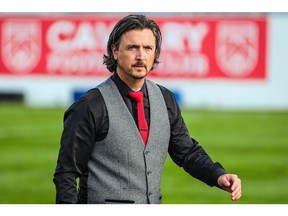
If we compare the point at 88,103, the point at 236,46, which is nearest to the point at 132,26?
the point at 88,103

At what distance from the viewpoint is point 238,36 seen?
41.8 feet

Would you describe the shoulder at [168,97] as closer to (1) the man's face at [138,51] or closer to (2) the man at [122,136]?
(2) the man at [122,136]

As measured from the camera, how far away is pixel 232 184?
2.28 m

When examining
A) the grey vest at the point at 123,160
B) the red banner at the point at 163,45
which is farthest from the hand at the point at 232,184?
the red banner at the point at 163,45

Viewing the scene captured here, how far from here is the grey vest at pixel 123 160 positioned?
2.27m

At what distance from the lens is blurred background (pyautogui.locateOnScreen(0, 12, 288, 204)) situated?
39.1 ft

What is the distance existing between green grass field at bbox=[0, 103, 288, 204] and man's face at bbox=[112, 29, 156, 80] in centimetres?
707

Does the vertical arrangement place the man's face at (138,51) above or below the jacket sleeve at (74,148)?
above

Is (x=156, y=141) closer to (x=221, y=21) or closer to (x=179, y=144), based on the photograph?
(x=179, y=144)

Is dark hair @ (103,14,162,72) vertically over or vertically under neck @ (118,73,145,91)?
over

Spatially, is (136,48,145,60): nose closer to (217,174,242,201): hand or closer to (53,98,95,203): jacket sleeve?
(53,98,95,203): jacket sleeve

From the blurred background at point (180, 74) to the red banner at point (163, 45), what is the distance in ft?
0.05

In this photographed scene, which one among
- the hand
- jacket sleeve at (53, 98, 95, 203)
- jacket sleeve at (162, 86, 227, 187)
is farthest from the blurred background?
jacket sleeve at (53, 98, 95, 203)

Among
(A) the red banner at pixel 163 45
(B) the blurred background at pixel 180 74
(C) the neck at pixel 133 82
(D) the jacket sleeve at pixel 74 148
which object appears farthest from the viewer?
(A) the red banner at pixel 163 45
